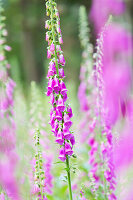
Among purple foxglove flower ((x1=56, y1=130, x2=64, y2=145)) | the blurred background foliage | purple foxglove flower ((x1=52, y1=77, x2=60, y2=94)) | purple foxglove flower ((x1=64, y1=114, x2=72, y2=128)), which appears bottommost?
purple foxglove flower ((x1=56, y1=130, x2=64, y2=145))

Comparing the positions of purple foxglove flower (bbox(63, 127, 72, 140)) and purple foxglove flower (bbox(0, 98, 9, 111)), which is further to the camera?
purple foxglove flower (bbox(0, 98, 9, 111))

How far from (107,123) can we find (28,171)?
705 mm

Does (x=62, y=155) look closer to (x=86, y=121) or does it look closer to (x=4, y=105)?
(x=4, y=105)

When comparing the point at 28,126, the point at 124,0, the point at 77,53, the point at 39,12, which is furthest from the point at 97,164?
the point at 77,53

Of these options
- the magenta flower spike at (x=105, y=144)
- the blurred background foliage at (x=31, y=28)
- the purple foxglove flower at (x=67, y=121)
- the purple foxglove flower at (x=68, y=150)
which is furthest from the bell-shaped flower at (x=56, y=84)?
the blurred background foliage at (x=31, y=28)

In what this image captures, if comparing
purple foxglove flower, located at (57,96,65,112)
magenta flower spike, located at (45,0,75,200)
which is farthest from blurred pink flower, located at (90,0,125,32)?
purple foxglove flower, located at (57,96,65,112)

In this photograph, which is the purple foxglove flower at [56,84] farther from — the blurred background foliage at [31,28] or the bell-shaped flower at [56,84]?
the blurred background foliage at [31,28]

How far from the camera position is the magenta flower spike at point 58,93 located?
166cm

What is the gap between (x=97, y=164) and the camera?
2.60m

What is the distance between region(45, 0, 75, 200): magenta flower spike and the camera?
5.45ft

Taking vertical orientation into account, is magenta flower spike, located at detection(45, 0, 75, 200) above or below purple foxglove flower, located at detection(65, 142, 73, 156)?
above

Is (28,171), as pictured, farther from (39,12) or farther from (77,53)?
(77,53)

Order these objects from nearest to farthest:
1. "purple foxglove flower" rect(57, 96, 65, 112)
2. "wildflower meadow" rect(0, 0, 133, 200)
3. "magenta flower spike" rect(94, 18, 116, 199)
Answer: "wildflower meadow" rect(0, 0, 133, 200), "purple foxglove flower" rect(57, 96, 65, 112), "magenta flower spike" rect(94, 18, 116, 199)

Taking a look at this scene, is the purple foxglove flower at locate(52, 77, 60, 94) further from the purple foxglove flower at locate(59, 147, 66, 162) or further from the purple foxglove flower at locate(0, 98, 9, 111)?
the purple foxglove flower at locate(0, 98, 9, 111)
